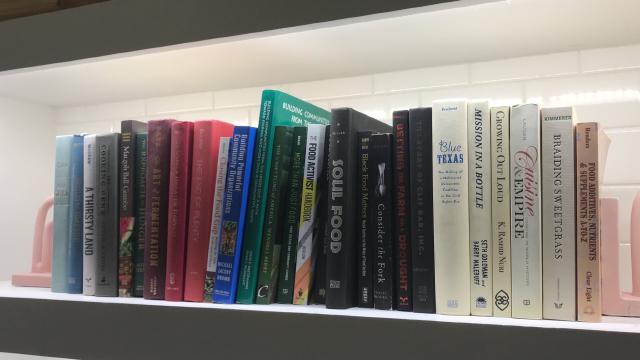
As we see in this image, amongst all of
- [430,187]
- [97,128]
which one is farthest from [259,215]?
[97,128]

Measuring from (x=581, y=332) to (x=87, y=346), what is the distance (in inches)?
27.3

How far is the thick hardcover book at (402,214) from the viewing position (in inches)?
30.4

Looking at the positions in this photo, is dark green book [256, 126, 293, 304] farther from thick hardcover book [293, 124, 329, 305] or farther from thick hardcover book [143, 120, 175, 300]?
thick hardcover book [143, 120, 175, 300]

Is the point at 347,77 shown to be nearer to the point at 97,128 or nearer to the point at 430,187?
the point at 430,187

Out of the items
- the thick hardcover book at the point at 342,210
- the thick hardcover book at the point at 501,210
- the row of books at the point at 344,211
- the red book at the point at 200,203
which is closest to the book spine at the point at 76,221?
the row of books at the point at 344,211

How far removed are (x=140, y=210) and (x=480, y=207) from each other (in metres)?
0.55

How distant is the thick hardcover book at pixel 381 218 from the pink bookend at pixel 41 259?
0.66 metres

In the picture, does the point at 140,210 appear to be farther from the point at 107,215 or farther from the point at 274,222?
the point at 274,222

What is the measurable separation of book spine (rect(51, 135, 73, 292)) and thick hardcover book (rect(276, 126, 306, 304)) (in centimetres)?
42

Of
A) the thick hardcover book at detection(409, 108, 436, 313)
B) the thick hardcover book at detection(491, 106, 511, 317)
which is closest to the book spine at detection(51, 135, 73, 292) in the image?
the thick hardcover book at detection(409, 108, 436, 313)

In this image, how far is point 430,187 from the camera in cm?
76

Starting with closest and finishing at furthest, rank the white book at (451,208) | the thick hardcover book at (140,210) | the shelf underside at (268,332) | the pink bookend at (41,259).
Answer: the shelf underside at (268,332) → the white book at (451,208) → the thick hardcover book at (140,210) → the pink bookend at (41,259)

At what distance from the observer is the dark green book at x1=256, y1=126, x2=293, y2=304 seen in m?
0.84

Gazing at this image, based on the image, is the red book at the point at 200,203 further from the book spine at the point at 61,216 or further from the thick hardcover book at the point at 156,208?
the book spine at the point at 61,216
